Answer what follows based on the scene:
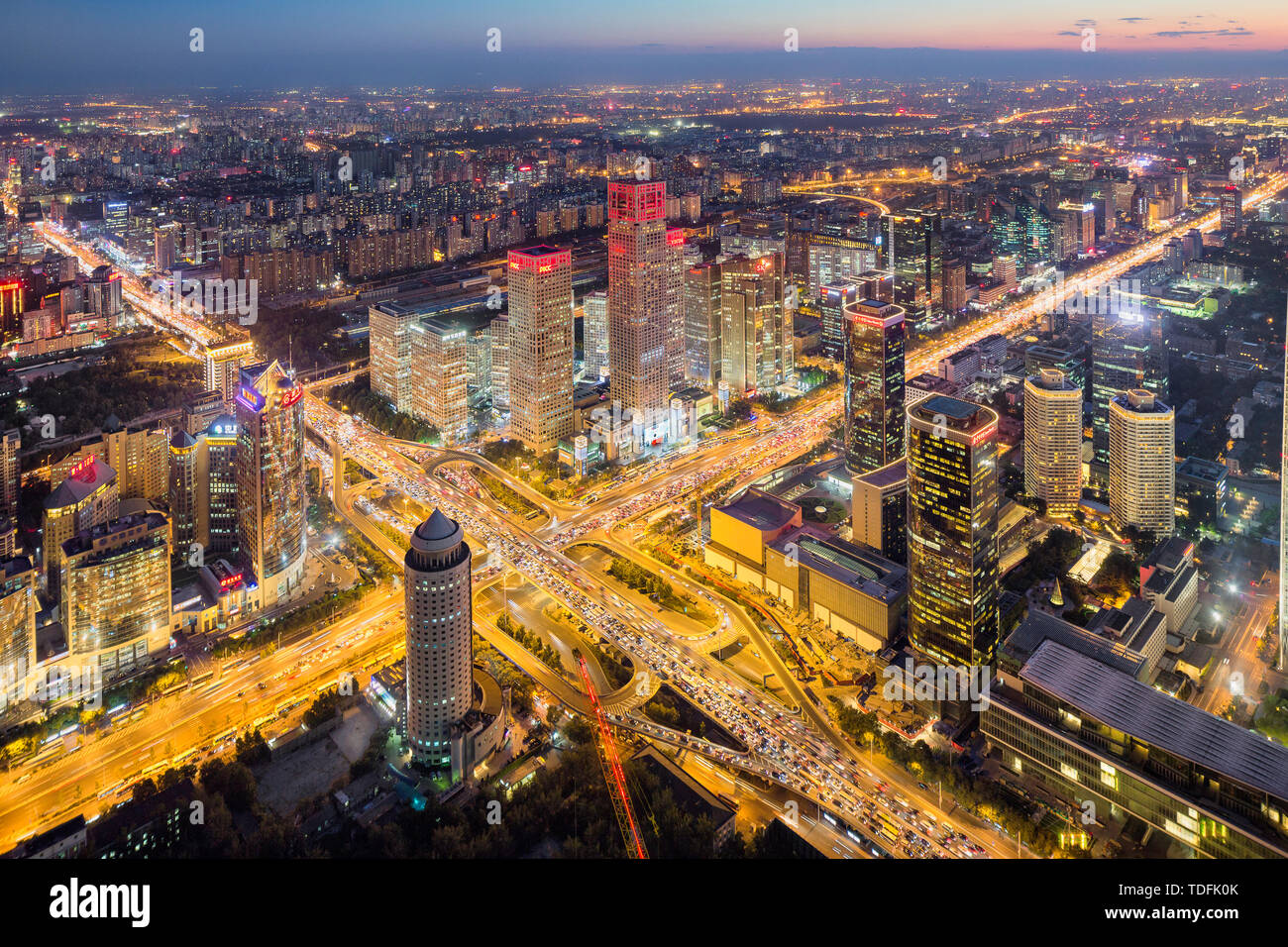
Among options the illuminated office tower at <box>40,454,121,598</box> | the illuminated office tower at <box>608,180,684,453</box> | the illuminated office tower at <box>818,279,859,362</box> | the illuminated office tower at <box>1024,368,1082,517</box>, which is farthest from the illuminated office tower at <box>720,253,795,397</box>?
the illuminated office tower at <box>40,454,121,598</box>

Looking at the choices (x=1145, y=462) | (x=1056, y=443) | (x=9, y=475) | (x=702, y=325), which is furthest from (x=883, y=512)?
(x=9, y=475)

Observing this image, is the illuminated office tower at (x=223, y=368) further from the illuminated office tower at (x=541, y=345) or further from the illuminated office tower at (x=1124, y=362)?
the illuminated office tower at (x=1124, y=362)

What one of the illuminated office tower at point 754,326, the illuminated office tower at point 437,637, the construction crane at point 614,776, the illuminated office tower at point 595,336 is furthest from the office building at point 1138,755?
the illuminated office tower at point 595,336

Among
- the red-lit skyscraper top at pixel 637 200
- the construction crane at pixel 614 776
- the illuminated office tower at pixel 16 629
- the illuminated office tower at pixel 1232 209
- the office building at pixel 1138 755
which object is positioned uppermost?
the illuminated office tower at pixel 1232 209

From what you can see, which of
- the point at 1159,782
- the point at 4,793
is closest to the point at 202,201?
the point at 4,793

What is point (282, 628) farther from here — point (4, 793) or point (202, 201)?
point (202, 201)

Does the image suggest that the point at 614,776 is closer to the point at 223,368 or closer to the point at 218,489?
the point at 218,489

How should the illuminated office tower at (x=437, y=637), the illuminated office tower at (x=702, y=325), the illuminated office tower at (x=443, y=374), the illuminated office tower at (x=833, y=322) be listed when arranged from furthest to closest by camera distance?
the illuminated office tower at (x=833, y=322), the illuminated office tower at (x=702, y=325), the illuminated office tower at (x=443, y=374), the illuminated office tower at (x=437, y=637)
